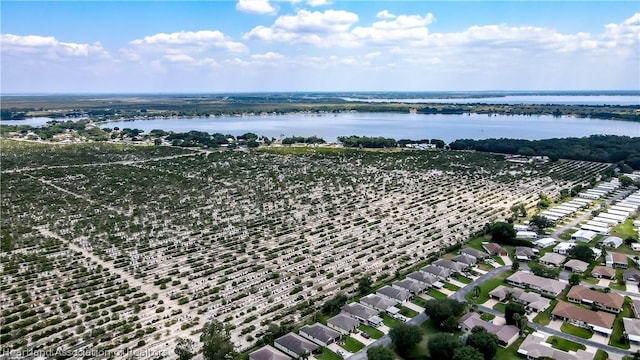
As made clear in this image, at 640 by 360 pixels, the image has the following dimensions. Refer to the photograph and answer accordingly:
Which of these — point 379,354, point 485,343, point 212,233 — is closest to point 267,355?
point 379,354

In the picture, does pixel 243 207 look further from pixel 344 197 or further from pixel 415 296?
pixel 415 296

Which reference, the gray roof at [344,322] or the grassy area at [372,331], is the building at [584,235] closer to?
the grassy area at [372,331]

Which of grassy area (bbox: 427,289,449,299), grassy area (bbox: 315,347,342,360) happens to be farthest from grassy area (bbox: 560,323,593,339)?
grassy area (bbox: 315,347,342,360)

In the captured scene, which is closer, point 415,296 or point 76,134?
point 415,296

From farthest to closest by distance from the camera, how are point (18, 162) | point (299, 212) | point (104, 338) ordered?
point (18, 162) < point (299, 212) < point (104, 338)

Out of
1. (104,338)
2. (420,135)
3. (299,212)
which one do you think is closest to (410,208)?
(299,212)

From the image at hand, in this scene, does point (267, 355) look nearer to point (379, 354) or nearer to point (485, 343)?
point (379, 354)

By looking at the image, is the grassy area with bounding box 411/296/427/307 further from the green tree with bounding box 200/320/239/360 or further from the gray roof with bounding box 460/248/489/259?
the green tree with bounding box 200/320/239/360
